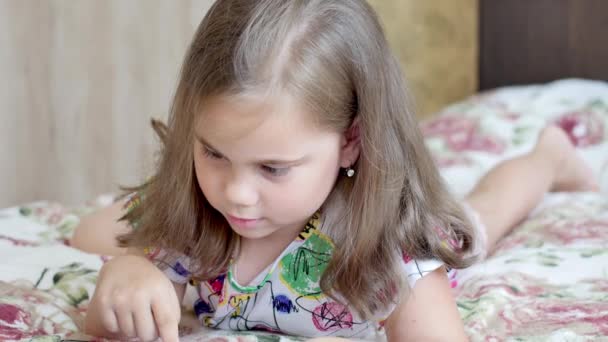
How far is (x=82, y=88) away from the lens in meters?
2.00

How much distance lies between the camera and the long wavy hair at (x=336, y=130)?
88cm

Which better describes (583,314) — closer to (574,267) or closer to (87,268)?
(574,267)

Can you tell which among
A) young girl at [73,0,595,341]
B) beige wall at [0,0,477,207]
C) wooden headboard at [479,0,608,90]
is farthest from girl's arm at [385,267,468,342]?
wooden headboard at [479,0,608,90]

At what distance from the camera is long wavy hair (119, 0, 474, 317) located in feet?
2.90

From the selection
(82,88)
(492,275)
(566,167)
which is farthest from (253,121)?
(82,88)

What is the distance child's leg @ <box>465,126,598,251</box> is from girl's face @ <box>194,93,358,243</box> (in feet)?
1.87

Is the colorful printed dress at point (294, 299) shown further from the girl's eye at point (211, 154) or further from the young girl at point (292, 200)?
the girl's eye at point (211, 154)

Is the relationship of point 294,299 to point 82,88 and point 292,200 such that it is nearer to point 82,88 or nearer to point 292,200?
point 292,200

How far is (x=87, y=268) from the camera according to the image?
121cm

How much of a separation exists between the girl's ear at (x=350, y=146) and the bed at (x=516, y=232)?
0.21m

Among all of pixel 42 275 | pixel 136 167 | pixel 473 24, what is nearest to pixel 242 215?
pixel 42 275

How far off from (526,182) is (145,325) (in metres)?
0.87

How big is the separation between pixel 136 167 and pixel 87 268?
0.86 metres

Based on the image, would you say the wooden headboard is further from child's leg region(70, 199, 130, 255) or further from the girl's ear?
the girl's ear
